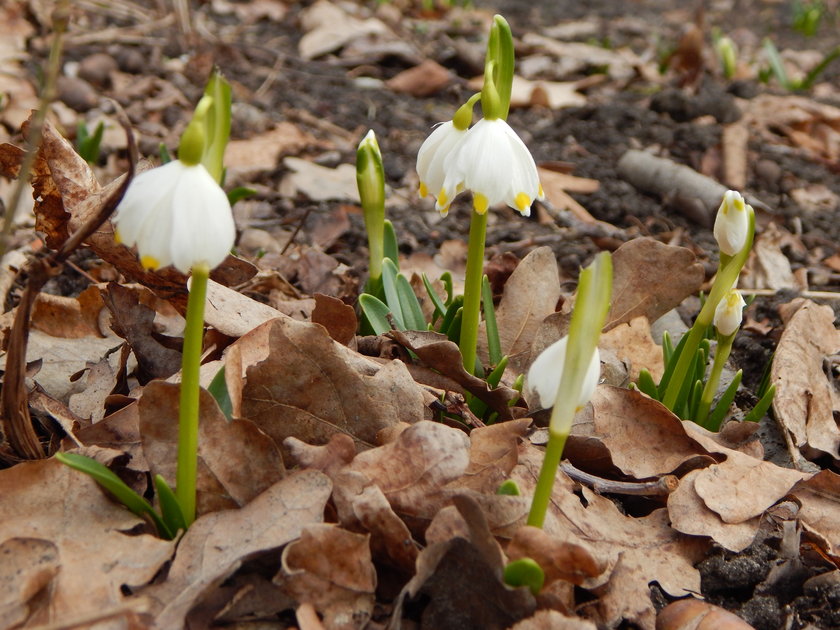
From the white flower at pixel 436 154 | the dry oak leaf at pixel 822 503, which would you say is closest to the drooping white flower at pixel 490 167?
the white flower at pixel 436 154

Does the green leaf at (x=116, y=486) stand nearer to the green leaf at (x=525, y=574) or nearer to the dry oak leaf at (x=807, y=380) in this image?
the green leaf at (x=525, y=574)

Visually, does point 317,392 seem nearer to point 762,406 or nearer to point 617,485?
point 617,485

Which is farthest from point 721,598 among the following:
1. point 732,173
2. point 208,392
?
point 732,173

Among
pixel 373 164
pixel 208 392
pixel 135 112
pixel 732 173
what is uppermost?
pixel 373 164

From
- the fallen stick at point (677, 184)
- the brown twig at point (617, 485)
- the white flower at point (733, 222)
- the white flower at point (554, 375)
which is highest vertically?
the white flower at point (733, 222)

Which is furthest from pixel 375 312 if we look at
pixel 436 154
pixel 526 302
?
pixel 436 154

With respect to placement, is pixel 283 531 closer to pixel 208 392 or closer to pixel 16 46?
pixel 208 392

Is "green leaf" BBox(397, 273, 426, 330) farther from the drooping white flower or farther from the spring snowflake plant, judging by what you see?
the spring snowflake plant
